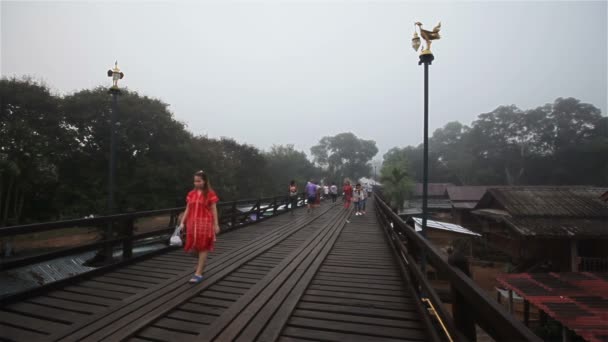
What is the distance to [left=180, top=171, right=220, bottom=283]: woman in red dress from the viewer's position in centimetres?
407

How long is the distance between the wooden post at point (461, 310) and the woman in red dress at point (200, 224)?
3103 millimetres

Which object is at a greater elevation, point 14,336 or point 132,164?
point 132,164

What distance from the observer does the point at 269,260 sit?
5426mm

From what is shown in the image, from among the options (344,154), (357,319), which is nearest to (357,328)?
(357,319)

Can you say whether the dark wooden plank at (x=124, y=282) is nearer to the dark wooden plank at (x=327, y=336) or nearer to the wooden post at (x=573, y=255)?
the dark wooden plank at (x=327, y=336)

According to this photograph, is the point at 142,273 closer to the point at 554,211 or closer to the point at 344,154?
the point at 554,211

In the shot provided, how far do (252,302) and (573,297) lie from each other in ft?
→ 30.4

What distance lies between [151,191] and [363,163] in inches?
2879

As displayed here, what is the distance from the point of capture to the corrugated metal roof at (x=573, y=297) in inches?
243

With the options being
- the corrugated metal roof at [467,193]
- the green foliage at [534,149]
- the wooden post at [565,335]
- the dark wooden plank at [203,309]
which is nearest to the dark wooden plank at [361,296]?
the dark wooden plank at [203,309]

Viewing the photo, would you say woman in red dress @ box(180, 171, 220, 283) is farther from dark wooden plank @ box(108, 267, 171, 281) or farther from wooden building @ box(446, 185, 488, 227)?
wooden building @ box(446, 185, 488, 227)

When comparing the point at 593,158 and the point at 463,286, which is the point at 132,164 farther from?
the point at 593,158

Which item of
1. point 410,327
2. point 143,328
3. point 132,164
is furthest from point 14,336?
point 132,164

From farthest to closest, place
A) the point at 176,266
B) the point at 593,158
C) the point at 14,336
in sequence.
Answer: the point at 593,158 < the point at 176,266 < the point at 14,336
